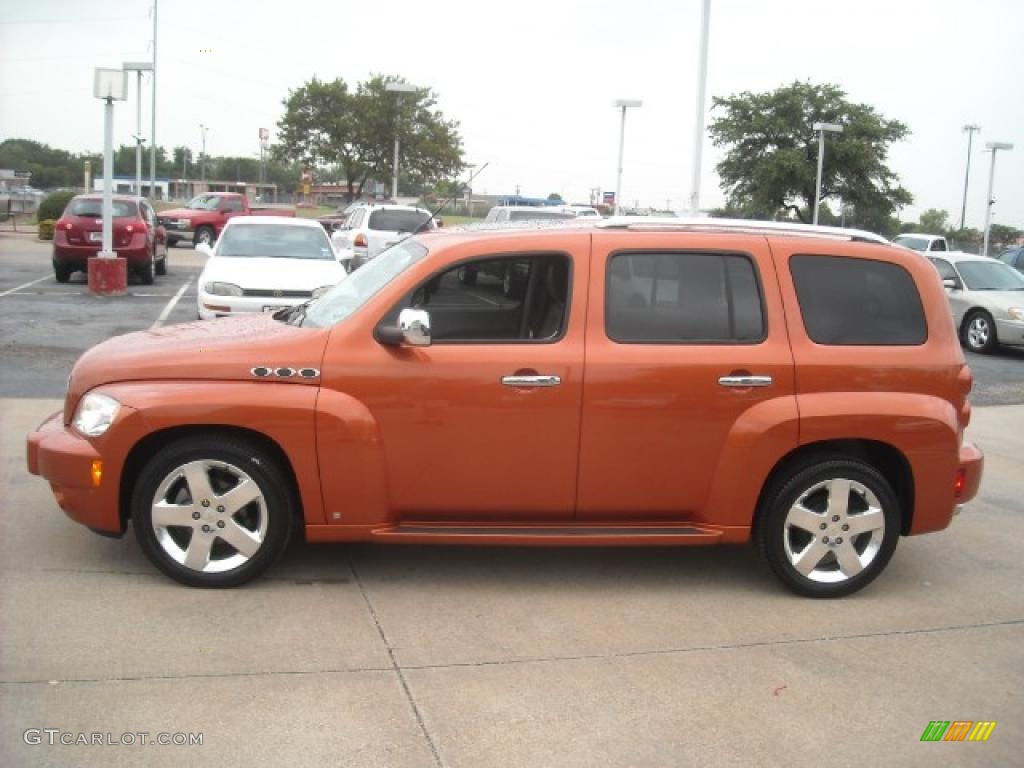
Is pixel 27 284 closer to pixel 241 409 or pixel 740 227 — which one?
pixel 241 409

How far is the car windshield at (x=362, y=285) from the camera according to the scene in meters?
5.25

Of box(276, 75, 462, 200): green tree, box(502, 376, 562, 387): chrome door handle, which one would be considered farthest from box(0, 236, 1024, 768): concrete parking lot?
box(276, 75, 462, 200): green tree

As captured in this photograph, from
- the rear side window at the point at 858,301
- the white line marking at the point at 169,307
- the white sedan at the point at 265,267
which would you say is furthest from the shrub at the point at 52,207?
the rear side window at the point at 858,301

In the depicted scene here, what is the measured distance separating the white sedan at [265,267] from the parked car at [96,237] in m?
6.68

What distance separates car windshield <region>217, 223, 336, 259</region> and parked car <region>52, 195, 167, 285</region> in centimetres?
661

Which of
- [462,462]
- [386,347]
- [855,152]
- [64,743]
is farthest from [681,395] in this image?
[855,152]

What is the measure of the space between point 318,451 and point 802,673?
2262mm

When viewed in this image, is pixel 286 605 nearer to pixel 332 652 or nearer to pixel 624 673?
pixel 332 652

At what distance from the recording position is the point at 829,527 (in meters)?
5.26

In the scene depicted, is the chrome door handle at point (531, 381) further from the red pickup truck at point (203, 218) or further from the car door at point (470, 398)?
the red pickup truck at point (203, 218)

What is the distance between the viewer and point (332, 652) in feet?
14.4

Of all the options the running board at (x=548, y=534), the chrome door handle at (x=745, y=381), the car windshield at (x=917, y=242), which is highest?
the car windshield at (x=917, y=242)

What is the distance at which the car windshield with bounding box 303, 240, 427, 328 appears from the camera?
525 cm

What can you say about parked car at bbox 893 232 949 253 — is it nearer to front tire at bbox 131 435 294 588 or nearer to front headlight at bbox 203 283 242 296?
front headlight at bbox 203 283 242 296
